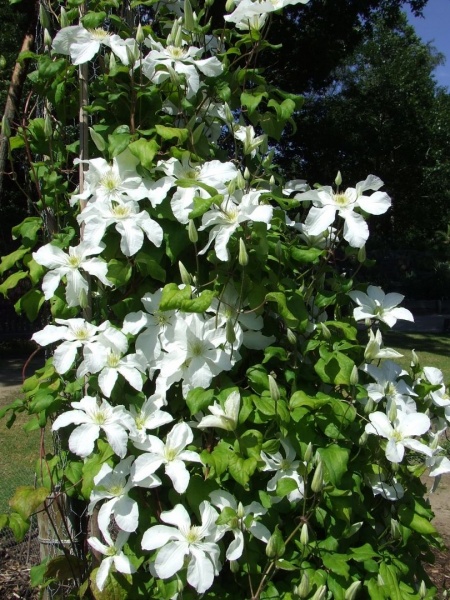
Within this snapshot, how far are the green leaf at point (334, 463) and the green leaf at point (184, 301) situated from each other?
0.42 m

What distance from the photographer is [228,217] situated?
1412 mm

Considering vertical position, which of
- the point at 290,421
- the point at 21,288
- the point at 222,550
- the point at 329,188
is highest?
the point at 329,188

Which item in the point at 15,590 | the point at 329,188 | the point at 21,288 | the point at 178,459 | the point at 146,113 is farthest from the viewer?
the point at 21,288

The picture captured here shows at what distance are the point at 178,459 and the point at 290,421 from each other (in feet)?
0.88

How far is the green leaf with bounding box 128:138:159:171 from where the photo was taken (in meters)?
1.46

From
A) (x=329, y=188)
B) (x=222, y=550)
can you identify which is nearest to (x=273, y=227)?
(x=329, y=188)

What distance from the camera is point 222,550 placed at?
145 cm

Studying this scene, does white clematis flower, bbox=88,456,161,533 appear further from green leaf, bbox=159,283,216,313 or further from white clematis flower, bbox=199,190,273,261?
white clematis flower, bbox=199,190,273,261

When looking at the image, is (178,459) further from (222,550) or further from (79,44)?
(79,44)

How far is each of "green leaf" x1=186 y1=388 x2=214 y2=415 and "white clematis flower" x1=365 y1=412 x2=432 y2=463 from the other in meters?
0.39

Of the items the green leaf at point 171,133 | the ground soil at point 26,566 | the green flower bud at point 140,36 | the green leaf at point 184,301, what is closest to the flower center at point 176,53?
the green flower bud at point 140,36

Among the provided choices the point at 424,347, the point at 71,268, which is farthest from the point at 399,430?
the point at 424,347

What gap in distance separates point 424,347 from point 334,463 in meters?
10.8

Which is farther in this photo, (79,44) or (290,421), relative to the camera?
(79,44)
